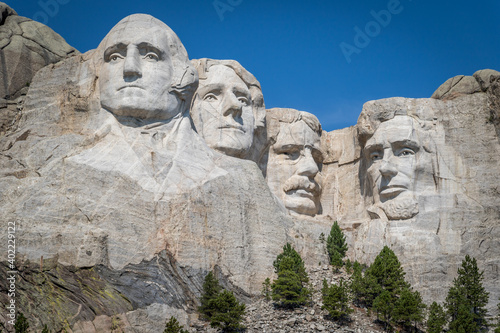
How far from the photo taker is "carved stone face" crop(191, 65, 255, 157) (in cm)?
2955

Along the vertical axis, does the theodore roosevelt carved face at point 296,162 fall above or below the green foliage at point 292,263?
above

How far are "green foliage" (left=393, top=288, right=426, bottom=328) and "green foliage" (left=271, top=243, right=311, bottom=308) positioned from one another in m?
2.08

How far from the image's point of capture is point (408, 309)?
25406 mm

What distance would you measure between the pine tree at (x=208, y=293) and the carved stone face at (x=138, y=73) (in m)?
4.64

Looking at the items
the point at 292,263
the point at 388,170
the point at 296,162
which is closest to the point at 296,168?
the point at 296,162

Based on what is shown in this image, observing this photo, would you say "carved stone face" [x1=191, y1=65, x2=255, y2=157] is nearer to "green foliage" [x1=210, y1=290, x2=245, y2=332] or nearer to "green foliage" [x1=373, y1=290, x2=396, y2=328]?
"green foliage" [x1=210, y1=290, x2=245, y2=332]

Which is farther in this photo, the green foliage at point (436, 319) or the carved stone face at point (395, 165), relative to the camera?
the carved stone face at point (395, 165)

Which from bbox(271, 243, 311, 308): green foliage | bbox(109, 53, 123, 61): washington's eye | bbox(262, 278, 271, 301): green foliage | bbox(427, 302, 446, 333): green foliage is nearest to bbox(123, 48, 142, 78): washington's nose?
bbox(109, 53, 123, 61): washington's eye

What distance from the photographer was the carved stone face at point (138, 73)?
2705 centimetres

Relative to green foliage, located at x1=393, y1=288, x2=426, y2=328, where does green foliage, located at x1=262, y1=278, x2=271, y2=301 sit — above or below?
above

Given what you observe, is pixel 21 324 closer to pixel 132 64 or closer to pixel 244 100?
pixel 132 64

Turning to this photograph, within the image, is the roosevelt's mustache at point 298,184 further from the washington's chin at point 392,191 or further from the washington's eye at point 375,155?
the washington's chin at point 392,191

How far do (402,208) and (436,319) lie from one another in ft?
14.8

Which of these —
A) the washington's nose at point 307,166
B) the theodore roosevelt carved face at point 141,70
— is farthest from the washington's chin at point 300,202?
the theodore roosevelt carved face at point 141,70
